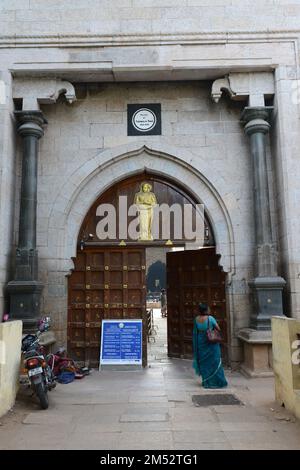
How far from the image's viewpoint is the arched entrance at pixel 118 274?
7.77 metres

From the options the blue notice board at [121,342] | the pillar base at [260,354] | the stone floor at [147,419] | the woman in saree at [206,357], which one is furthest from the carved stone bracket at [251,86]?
the stone floor at [147,419]

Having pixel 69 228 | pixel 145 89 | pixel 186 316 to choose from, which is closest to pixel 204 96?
pixel 145 89

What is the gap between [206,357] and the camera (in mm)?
6070

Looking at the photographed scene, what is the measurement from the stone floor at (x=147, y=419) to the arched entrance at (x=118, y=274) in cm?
152

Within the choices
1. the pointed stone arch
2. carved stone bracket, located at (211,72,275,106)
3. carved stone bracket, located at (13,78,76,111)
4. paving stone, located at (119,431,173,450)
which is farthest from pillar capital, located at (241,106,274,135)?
paving stone, located at (119,431,173,450)

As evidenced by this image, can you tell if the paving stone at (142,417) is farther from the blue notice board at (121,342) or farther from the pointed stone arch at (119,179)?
the pointed stone arch at (119,179)

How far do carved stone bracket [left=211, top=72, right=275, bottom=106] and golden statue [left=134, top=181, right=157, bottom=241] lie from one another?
245cm

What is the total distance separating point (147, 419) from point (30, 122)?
5.49 m

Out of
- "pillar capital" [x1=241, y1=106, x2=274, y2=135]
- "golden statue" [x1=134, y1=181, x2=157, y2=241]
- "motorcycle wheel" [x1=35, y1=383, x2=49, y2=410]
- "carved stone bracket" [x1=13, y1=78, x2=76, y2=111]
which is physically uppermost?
"carved stone bracket" [x1=13, y1=78, x2=76, y2=111]

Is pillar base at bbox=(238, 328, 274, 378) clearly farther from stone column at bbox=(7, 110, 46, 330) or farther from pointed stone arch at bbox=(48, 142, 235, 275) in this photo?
stone column at bbox=(7, 110, 46, 330)

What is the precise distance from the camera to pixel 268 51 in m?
7.28

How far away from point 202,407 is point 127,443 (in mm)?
1513

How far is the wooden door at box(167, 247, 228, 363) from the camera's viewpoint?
7.85m

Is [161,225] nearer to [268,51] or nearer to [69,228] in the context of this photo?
[69,228]
